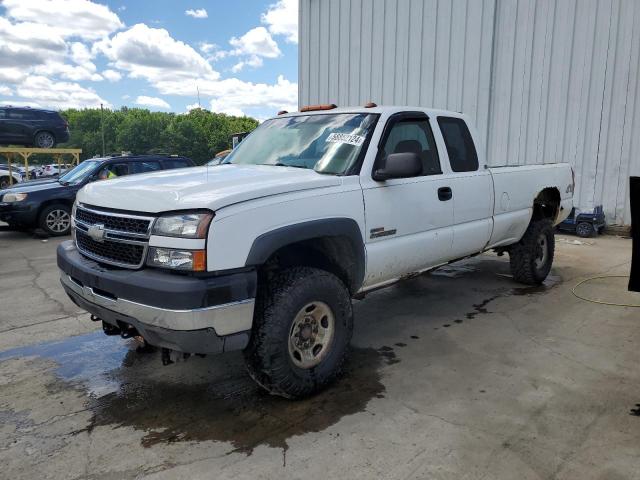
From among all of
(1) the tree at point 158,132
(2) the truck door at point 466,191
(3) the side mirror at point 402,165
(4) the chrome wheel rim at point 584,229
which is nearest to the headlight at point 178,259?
(3) the side mirror at point 402,165

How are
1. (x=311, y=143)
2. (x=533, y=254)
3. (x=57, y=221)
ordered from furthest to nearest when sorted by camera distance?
(x=57, y=221) → (x=533, y=254) → (x=311, y=143)

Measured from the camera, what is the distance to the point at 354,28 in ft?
45.0

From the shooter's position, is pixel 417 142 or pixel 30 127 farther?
pixel 30 127

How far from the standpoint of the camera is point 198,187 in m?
3.10

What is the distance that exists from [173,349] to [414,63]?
11.5 m

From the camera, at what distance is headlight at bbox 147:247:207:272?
278cm

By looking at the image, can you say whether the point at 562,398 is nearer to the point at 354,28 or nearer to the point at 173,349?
the point at 173,349

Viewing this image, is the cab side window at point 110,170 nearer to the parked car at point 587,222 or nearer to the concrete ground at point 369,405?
the concrete ground at point 369,405

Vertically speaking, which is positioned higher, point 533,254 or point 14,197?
point 14,197

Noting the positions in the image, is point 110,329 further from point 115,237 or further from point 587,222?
point 587,222

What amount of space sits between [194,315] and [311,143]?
6.18ft

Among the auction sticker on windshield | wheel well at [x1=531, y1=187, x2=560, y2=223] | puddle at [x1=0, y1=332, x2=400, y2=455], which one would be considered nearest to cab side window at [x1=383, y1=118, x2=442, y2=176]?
the auction sticker on windshield

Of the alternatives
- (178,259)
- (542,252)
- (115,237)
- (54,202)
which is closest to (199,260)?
(178,259)

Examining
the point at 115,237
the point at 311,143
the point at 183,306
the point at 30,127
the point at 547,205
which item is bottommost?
the point at 183,306
